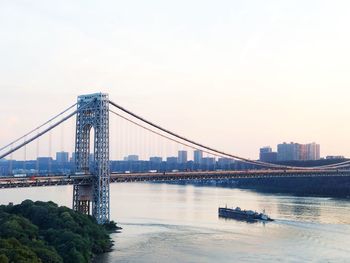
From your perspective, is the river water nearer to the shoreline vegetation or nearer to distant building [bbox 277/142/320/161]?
the shoreline vegetation

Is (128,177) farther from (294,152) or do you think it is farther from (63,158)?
(294,152)

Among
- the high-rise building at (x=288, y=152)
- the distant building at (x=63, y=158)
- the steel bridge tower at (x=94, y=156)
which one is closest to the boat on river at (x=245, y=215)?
the steel bridge tower at (x=94, y=156)

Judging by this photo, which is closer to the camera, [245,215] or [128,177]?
[128,177]

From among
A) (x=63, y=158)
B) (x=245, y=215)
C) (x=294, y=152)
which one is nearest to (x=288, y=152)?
(x=294, y=152)

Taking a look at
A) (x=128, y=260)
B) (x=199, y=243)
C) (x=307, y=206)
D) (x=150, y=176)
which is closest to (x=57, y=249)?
(x=128, y=260)

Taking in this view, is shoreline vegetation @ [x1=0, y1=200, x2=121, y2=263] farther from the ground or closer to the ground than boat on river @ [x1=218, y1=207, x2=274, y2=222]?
farther from the ground

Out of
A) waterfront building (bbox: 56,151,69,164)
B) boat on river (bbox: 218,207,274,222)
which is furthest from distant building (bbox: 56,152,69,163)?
boat on river (bbox: 218,207,274,222)
